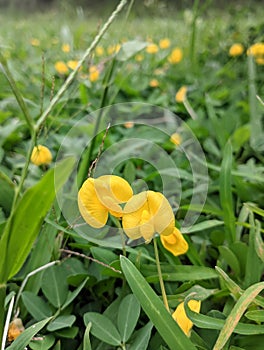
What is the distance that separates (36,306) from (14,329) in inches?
2.7

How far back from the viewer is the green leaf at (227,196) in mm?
968

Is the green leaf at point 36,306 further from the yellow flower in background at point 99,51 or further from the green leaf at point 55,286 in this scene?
the yellow flower in background at point 99,51

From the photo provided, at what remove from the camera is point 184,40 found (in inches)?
144

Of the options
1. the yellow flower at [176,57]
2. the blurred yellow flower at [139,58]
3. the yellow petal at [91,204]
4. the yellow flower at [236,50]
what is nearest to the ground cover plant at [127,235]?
the yellow petal at [91,204]

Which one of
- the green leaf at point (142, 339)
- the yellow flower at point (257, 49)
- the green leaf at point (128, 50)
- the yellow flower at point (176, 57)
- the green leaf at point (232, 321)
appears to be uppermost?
the green leaf at point (128, 50)

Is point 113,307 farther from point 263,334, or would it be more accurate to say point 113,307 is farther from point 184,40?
point 184,40

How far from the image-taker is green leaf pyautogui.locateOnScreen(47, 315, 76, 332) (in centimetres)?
74

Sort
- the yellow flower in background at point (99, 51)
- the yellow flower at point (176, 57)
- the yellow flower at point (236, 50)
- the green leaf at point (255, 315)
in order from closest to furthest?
1. the green leaf at point (255, 315)
2. the yellow flower at point (236, 50)
3. the yellow flower at point (176, 57)
4. the yellow flower in background at point (99, 51)

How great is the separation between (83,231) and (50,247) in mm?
67

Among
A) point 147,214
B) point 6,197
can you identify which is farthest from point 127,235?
point 6,197

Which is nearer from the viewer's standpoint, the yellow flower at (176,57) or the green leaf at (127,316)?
the green leaf at (127,316)

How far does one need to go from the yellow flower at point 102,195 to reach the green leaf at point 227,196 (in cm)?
40

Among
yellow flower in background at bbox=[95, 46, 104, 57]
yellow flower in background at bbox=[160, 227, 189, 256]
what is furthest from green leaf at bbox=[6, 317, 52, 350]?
yellow flower in background at bbox=[95, 46, 104, 57]

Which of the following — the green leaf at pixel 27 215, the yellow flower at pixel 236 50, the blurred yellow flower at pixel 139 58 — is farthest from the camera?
the blurred yellow flower at pixel 139 58
